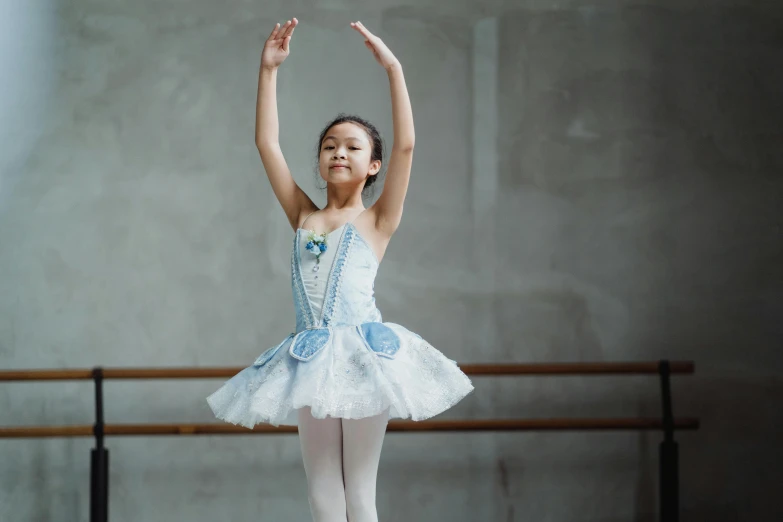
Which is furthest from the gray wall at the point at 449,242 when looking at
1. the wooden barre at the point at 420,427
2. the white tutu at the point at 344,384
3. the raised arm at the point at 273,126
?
the white tutu at the point at 344,384

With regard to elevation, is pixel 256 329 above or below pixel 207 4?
below

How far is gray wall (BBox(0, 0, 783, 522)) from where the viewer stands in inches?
110

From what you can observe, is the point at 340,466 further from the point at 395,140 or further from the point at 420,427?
the point at 420,427

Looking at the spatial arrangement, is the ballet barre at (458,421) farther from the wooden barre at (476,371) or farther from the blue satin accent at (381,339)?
the blue satin accent at (381,339)

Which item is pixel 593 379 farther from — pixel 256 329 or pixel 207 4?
pixel 207 4

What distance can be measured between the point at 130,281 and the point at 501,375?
1.21 m

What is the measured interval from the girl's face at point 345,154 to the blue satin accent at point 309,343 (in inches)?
11.9

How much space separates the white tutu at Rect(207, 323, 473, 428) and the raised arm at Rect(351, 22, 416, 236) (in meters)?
0.22

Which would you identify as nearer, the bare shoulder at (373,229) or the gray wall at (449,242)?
the bare shoulder at (373,229)

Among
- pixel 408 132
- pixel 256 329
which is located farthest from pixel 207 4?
pixel 408 132

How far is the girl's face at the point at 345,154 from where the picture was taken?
5.52 feet

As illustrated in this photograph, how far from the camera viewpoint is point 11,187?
280 centimetres

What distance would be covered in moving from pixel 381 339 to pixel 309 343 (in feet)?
0.42

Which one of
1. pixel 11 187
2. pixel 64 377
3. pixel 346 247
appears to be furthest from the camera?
pixel 11 187
